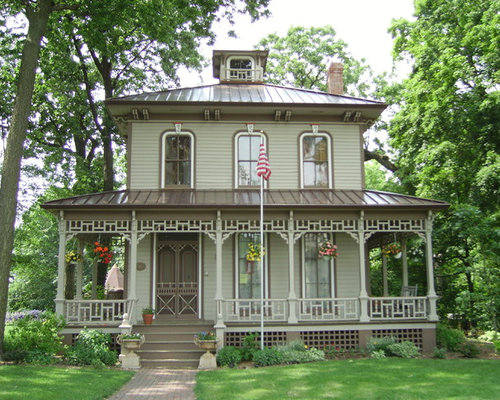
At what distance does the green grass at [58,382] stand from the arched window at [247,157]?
279 inches

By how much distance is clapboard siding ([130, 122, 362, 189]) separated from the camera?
52.1 feet

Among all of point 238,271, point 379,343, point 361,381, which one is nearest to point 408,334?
point 379,343

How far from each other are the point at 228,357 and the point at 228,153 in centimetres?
662

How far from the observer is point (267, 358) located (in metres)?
12.2

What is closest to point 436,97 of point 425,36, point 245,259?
point 425,36

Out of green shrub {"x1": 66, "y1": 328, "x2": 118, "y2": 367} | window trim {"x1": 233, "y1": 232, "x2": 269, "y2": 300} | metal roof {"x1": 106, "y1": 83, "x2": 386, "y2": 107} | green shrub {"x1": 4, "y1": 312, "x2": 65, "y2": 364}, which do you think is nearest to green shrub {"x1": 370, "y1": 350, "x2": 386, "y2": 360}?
window trim {"x1": 233, "y1": 232, "x2": 269, "y2": 300}

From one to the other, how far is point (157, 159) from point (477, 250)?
10449 millimetres

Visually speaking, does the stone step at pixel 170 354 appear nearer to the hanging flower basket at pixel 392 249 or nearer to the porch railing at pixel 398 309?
the porch railing at pixel 398 309

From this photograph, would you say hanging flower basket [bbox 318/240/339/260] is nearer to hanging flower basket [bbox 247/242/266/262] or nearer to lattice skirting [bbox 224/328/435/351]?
hanging flower basket [bbox 247/242/266/262]

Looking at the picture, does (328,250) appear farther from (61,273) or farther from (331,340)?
(61,273)

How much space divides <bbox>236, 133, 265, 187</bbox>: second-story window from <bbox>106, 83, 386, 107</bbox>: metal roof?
1243 millimetres

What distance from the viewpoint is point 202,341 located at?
1239cm

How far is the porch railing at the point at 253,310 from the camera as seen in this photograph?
45.6ft

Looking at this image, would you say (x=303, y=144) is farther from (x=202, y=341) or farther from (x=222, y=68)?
(x=202, y=341)
